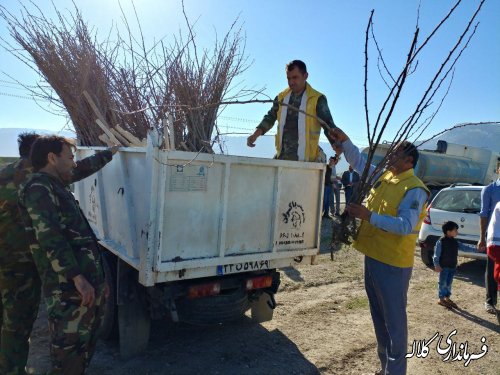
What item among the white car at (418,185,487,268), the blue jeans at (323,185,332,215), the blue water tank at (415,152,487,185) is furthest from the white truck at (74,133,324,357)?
the blue water tank at (415,152,487,185)

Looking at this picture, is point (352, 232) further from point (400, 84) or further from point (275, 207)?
point (400, 84)

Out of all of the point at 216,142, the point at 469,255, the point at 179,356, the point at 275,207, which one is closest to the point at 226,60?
the point at 216,142

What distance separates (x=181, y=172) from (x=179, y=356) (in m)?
1.78

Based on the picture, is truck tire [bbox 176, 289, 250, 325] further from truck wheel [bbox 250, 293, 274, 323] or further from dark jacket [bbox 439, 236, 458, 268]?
dark jacket [bbox 439, 236, 458, 268]

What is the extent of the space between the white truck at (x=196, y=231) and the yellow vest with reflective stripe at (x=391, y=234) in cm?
72

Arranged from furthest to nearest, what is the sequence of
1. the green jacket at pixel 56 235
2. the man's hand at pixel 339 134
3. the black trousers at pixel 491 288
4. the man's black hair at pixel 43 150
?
1. the black trousers at pixel 491 288
2. the man's hand at pixel 339 134
3. the man's black hair at pixel 43 150
4. the green jacket at pixel 56 235

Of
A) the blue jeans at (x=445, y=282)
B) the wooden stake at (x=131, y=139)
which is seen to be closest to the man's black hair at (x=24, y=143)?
the wooden stake at (x=131, y=139)

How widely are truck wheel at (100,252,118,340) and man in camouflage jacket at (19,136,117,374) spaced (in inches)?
37.3

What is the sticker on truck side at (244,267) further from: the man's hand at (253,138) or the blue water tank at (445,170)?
the blue water tank at (445,170)

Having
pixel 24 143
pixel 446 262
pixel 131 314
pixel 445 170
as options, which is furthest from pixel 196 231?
pixel 445 170

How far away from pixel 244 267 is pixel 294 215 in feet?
2.16

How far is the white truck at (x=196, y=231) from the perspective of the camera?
9.53 ft

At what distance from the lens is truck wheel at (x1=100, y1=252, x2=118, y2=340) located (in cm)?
360

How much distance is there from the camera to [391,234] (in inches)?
116
